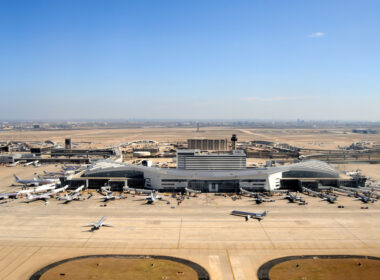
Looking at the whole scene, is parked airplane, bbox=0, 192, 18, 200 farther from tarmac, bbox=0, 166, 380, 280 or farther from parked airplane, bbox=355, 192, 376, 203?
parked airplane, bbox=355, 192, 376, 203

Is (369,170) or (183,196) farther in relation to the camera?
(369,170)

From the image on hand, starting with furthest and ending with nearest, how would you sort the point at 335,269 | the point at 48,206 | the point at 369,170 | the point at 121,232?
the point at 369,170, the point at 48,206, the point at 121,232, the point at 335,269

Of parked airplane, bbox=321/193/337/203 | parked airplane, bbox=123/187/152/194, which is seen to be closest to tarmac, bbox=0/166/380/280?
parked airplane, bbox=321/193/337/203

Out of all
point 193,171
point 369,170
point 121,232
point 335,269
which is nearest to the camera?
point 335,269

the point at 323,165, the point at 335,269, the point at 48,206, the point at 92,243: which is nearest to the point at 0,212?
the point at 48,206

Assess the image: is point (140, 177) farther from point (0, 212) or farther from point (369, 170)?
point (369, 170)

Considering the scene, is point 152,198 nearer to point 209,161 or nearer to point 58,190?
point 209,161

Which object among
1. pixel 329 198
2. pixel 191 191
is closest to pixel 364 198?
pixel 329 198
